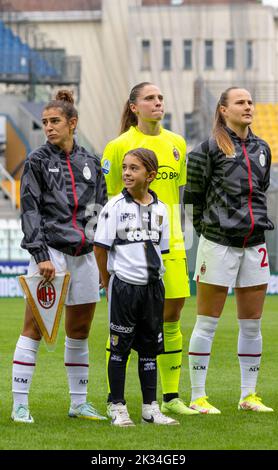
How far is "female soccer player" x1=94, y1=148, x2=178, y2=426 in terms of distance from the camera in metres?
6.30

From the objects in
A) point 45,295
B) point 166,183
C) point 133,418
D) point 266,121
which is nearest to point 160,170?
point 166,183

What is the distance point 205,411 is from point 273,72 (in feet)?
97.9

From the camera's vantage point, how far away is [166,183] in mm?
7004

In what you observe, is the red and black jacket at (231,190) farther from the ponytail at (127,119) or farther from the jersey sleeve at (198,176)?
the ponytail at (127,119)

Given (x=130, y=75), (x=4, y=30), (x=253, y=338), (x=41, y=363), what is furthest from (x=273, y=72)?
(x=253, y=338)

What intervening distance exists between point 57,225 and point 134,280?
1.80 feet

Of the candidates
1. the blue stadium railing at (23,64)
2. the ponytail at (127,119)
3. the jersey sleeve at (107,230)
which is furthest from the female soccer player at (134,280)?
the blue stadium railing at (23,64)

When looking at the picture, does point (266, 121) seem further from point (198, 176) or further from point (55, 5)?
point (198, 176)

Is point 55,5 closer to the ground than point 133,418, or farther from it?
farther from it

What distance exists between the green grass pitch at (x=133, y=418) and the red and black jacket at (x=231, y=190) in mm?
1140

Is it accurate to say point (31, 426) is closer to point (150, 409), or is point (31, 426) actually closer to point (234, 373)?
point (150, 409)

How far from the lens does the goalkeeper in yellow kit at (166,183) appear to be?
6.93m

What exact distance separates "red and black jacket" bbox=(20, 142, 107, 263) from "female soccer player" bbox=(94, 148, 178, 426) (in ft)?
0.50

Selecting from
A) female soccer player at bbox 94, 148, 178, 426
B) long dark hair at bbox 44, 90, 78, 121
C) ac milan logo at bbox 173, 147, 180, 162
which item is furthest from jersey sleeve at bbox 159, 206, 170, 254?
long dark hair at bbox 44, 90, 78, 121
